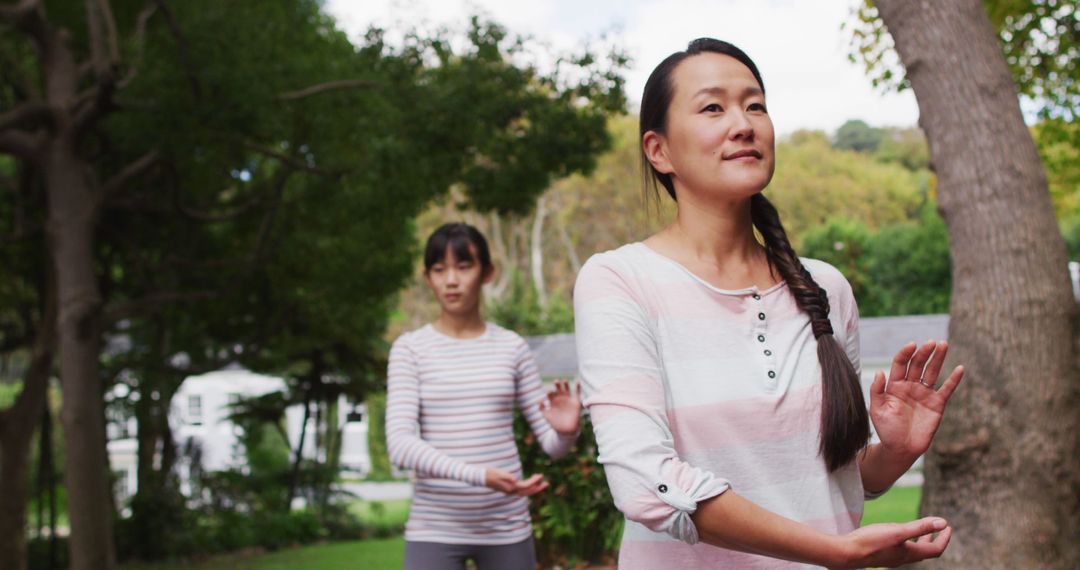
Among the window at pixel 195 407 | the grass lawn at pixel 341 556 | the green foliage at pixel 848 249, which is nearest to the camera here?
the grass lawn at pixel 341 556

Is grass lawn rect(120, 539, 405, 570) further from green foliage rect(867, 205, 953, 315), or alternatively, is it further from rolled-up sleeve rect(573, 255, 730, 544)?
green foliage rect(867, 205, 953, 315)

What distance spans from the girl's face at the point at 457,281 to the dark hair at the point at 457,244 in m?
0.01

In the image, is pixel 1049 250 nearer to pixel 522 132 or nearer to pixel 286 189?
pixel 522 132

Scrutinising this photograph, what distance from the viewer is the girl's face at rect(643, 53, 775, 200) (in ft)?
6.76

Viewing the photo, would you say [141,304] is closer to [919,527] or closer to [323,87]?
[323,87]

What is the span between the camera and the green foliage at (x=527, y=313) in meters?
30.7

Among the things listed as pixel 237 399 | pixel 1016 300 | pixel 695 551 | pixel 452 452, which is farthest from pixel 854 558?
pixel 237 399

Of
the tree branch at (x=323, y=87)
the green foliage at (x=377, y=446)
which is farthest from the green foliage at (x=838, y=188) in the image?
the tree branch at (x=323, y=87)

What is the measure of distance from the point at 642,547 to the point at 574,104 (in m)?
10.8

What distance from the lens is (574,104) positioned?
12.6 metres

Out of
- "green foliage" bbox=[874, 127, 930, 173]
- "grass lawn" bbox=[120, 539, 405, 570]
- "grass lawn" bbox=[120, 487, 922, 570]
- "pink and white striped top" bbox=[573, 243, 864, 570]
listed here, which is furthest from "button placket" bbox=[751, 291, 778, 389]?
"green foliage" bbox=[874, 127, 930, 173]

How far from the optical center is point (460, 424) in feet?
13.9

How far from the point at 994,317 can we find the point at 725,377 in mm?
4768

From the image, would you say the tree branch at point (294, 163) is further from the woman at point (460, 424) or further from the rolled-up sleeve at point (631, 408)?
the rolled-up sleeve at point (631, 408)
